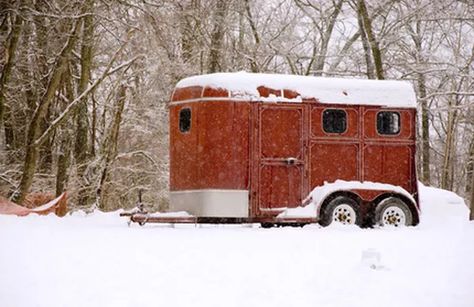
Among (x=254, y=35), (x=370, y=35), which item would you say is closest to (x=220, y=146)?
(x=370, y=35)

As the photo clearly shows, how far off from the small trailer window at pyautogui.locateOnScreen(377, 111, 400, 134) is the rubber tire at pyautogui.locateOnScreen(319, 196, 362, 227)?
165cm

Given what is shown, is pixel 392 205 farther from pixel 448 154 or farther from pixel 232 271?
pixel 448 154

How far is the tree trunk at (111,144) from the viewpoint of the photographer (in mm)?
Result: 26656

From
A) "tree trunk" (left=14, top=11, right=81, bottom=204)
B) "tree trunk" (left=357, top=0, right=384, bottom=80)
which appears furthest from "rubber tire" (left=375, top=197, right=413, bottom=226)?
"tree trunk" (left=357, top=0, right=384, bottom=80)

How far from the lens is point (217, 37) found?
29.9 meters

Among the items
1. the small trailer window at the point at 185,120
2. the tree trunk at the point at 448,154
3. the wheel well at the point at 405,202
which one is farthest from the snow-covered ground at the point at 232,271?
the tree trunk at the point at 448,154

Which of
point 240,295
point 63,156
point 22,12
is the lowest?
point 240,295

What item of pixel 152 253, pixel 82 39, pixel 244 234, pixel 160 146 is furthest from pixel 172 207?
pixel 160 146

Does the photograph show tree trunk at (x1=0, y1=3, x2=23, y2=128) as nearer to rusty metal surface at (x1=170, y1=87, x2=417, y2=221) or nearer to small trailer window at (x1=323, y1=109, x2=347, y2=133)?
rusty metal surface at (x1=170, y1=87, x2=417, y2=221)

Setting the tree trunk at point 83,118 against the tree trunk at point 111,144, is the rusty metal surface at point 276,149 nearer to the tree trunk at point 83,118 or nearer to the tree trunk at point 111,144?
the tree trunk at point 83,118

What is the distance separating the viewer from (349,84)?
15602 mm

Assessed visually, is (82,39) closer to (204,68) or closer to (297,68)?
(204,68)

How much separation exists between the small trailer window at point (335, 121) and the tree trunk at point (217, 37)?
14008 mm

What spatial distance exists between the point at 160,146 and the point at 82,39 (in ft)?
24.5
